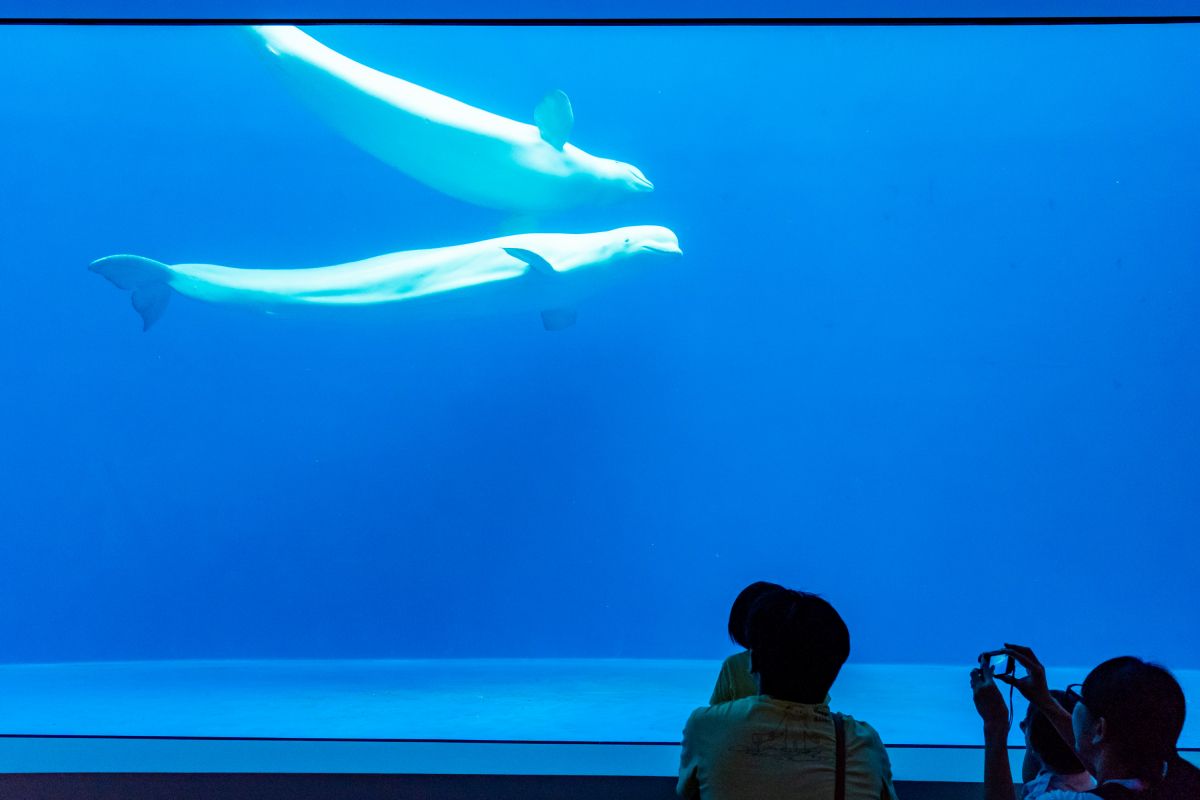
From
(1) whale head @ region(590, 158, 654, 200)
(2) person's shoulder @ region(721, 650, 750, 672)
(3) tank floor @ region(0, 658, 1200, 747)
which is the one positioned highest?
(1) whale head @ region(590, 158, 654, 200)

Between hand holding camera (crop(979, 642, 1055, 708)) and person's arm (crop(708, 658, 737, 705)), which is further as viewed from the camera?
person's arm (crop(708, 658, 737, 705))

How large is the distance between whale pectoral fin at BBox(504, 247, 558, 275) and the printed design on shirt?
6781 millimetres

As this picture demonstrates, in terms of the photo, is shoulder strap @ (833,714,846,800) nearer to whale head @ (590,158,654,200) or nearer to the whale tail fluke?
the whale tail fluke

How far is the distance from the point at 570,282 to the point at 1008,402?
13.2 metres

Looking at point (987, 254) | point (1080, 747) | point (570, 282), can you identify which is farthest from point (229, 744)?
point (987, 254)

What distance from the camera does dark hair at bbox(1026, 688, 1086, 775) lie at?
71.6 inches

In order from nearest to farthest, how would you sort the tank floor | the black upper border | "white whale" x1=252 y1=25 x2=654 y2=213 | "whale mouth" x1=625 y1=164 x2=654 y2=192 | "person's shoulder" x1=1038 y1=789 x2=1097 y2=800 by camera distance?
1. "person's shoulder" x1=1038 y1=789 x2=1097 y2=800
2. the black upper border
3. the tank floor
4. "white whale" x1=252 y1=25 x2=654 y2=213
5. "whale mouth" x1=625 y1=164 x2=654 y2=192

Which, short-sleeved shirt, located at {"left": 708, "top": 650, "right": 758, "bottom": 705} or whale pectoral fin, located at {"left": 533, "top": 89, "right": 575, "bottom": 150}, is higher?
whale pectoral fin, located at {"left": 533, "top": 89, "right": 575, "bottom": 150}

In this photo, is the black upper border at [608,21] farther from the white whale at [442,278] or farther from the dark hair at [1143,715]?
the white whale at [442,278]

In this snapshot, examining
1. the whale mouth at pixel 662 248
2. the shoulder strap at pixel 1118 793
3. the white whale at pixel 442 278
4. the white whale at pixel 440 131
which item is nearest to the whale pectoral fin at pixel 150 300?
the white whale at pixel 442 278

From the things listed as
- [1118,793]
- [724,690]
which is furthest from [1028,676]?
[724,690]

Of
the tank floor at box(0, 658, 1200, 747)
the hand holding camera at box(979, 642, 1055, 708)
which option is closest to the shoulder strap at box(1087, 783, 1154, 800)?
the hand holding camera at box(979, 642, 1055, 708)

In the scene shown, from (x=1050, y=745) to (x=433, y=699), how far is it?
493 cm

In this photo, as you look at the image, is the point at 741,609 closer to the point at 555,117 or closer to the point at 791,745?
the point at 791,745
